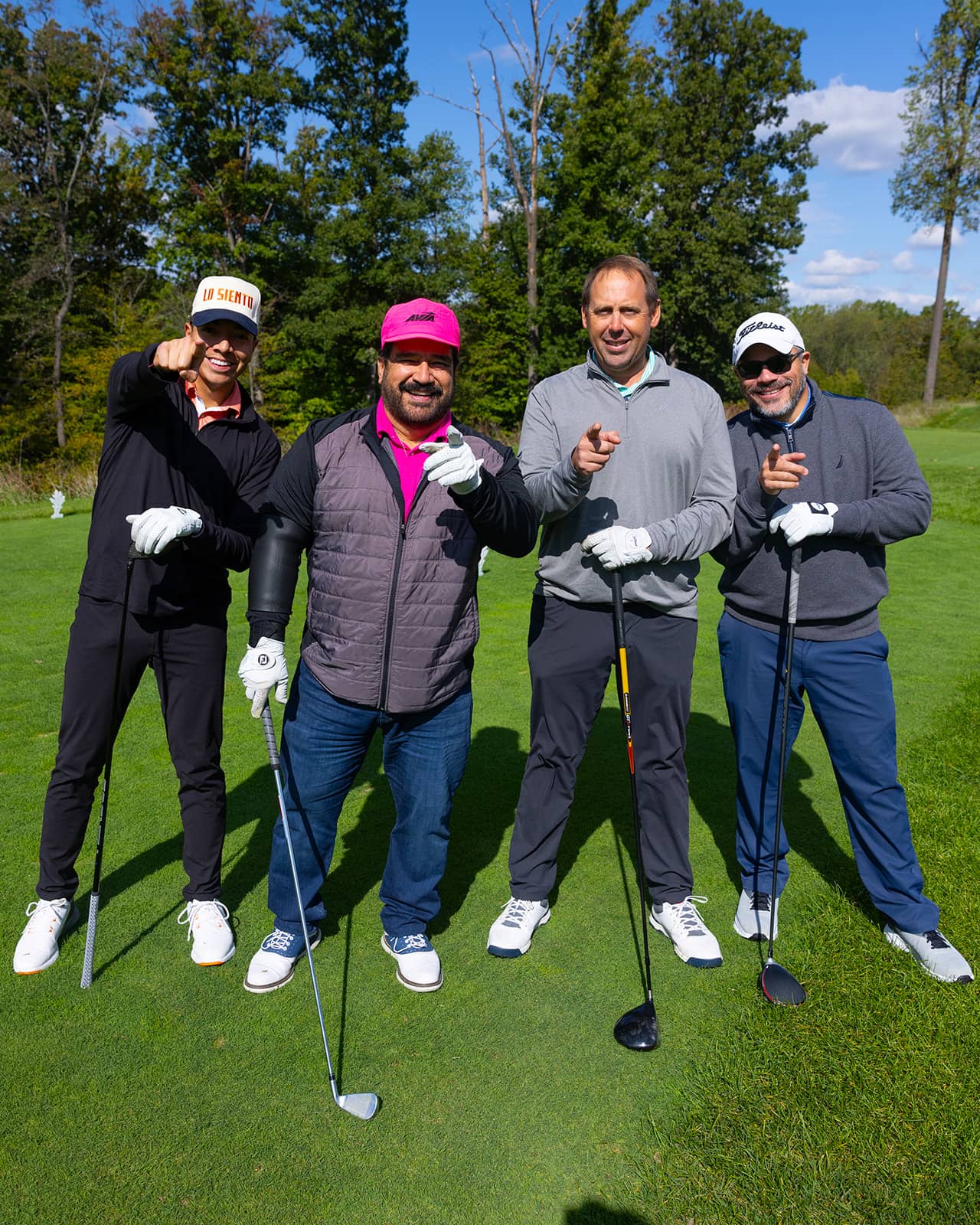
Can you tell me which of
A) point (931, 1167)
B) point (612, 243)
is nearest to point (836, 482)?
point (931, 1167)

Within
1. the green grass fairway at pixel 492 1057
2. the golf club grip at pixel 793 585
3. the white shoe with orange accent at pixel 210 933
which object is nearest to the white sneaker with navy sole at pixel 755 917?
the green grass fairway at pixel 492 1057

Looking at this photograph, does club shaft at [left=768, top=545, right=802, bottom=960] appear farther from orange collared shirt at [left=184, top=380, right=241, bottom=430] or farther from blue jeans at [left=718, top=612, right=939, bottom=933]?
orange collared shirt at [left=184, top=380, right=241, bottom=430]

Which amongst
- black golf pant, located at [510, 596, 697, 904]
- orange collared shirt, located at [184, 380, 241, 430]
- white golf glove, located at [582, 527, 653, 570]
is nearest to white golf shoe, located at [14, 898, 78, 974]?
black golf pant, located at [510, 596, 697, 904]

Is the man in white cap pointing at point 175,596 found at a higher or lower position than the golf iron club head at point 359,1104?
higher

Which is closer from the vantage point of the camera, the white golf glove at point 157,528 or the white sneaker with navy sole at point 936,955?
the white golf glove at point 157,528

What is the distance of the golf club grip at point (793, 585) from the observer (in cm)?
278

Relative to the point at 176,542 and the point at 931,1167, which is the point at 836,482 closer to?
the point at 931,1167

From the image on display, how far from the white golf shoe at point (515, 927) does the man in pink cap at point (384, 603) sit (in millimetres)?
245

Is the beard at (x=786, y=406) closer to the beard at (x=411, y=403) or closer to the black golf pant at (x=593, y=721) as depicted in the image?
the black golf pant at (x=593, y=721)

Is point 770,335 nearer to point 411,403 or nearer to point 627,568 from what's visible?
point 627,568

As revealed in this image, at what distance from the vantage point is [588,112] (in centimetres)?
2814

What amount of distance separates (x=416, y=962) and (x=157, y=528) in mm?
1557

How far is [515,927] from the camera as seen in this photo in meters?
2.99

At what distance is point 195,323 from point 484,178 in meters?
33.9
